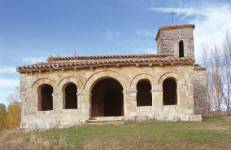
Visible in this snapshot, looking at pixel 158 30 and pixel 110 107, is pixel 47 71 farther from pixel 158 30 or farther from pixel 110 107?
pixel 158 30

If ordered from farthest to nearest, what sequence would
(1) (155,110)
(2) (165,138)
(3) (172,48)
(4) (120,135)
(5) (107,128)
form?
(3) (172,48) → (1) (155,110) → (5) (107,128) → (4) (120,135) → (2) (165,138)

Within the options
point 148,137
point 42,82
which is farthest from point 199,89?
point 148,137

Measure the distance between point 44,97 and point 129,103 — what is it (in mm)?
6113

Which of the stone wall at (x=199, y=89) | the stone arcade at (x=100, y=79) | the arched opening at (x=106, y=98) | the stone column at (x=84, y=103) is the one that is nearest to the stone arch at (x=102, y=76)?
the stone arcade at (x=100, y=79)

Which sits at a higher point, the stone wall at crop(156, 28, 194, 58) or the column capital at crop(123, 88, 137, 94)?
the stone wall at crop(156, 28, 194, 58)

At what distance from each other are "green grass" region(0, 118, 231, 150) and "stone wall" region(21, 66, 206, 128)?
272cm

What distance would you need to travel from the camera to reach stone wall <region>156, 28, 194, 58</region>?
2906 cm

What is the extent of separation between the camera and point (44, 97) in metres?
25.5

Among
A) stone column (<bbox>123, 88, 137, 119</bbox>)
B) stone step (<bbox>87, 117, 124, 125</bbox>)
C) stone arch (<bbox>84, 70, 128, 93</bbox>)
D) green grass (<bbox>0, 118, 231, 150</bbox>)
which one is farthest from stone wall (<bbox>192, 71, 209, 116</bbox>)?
green grass (<bbox>0, 118, 231, 150</bbox>)

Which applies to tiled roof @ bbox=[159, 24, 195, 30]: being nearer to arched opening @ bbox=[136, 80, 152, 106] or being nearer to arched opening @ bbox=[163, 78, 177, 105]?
arched opening @ bbox=[163, 78, 177, 105]

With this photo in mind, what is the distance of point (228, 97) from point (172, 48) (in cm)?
770

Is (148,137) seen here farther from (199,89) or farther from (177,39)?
(177,39)

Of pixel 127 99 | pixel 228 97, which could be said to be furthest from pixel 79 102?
pixel 228 97

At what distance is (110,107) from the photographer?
2662 cm
